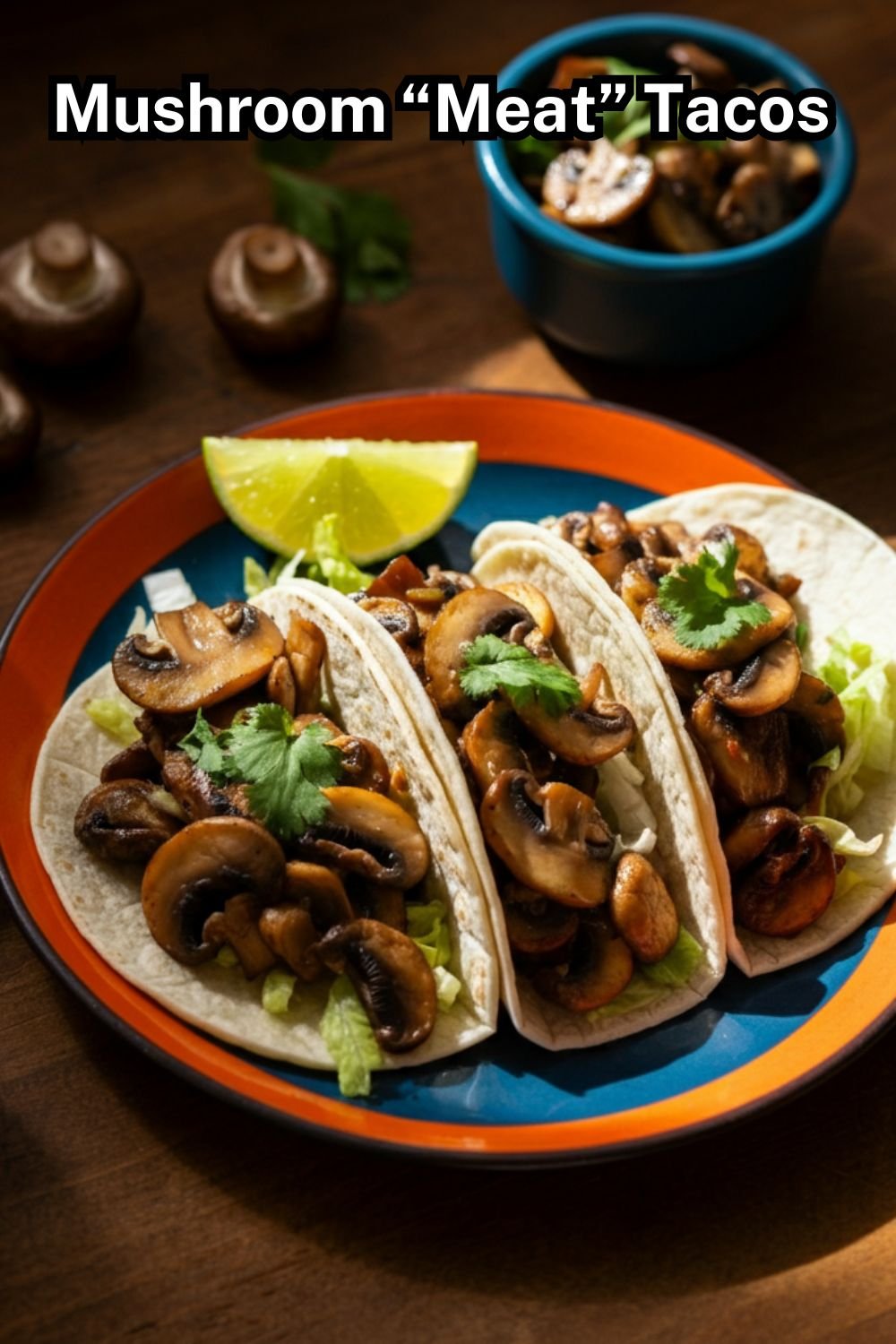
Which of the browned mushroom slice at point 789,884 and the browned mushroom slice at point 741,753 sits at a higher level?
the browned mushroom slice at point 741,753

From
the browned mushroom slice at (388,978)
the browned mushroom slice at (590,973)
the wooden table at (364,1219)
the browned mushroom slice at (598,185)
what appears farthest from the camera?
the browned mushroom slice at (598,185)

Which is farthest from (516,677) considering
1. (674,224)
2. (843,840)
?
(674,224)

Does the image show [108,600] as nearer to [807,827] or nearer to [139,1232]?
[139,1232]

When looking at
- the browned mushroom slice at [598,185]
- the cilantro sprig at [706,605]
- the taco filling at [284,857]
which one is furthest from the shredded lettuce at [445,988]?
the browned mushroom slice at [598,185]

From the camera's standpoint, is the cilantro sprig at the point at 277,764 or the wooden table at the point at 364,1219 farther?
the cilantro sprig at the point at 277,764

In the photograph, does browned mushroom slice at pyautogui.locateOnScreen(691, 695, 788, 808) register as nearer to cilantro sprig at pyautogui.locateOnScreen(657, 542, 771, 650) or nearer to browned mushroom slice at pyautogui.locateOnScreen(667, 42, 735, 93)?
cilantro sprig at pyautogui.locateOnScreen(657, 542, 771, 650)

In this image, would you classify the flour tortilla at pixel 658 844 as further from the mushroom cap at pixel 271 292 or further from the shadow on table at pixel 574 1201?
the mushroom cap at pixel 271 292
